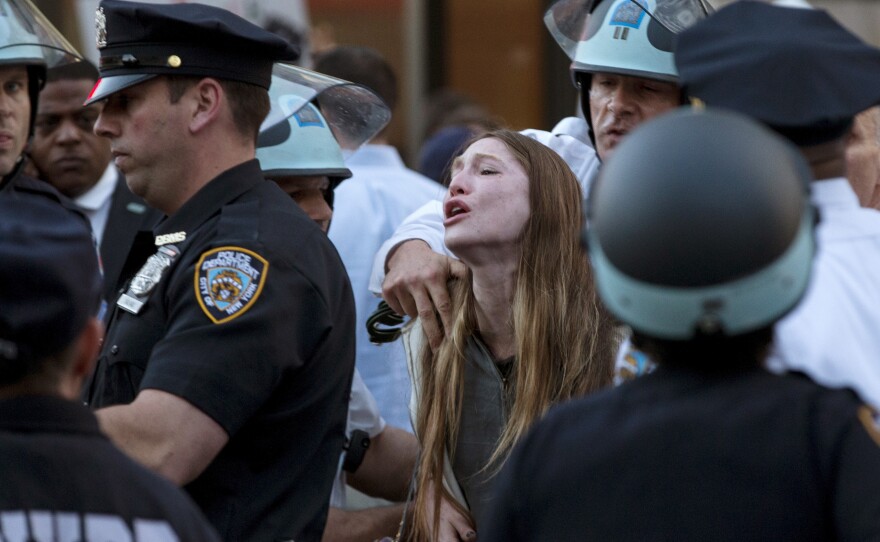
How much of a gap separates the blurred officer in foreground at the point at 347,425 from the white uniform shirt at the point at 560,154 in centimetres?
32

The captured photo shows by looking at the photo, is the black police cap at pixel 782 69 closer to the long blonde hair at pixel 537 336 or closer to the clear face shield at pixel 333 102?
the long blonde hair at pixel 537 336

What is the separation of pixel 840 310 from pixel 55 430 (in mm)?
1186

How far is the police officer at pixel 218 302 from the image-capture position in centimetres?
280

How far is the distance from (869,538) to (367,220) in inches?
143

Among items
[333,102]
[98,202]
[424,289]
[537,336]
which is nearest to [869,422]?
[537,336]

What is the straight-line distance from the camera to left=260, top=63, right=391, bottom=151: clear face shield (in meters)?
3.85

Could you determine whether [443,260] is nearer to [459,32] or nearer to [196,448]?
[196,448]

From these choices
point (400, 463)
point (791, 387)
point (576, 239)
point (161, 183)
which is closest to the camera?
point (791, 387)

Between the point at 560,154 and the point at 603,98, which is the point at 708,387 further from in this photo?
the point at 560,154

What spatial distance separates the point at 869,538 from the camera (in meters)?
1.68

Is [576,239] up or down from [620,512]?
down

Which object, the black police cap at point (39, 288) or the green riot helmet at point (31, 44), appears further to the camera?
the green riot helmet at point (31, 44)

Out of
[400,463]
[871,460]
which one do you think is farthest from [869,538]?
[400,463]

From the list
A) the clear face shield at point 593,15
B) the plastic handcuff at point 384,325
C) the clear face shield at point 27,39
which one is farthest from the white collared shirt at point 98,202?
the clear face shield at point 593,15
